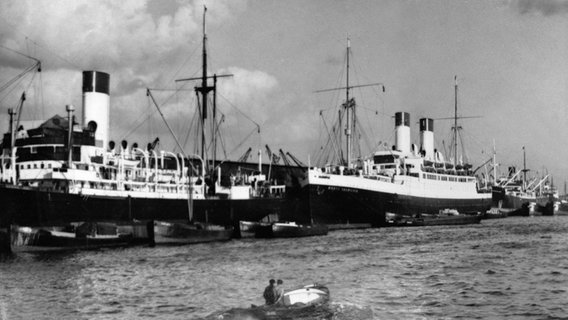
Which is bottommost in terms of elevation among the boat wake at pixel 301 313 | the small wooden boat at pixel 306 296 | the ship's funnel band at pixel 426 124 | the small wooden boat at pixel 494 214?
the boat wake at pixel 301 313

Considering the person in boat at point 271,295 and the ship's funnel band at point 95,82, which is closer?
the person in boat at point 271,295

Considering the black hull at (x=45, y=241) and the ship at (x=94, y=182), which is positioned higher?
the ship at (x=94, y=182)

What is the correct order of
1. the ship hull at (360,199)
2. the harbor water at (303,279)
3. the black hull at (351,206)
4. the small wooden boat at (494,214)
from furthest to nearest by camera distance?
→ the small wooden boat at (494,214) → the ship hull at (360,199) → the black hull at (351,206) → the harbor water at (303,279)

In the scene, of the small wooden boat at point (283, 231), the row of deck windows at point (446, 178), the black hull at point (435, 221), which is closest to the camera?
the small wooden boat at point (283, 231)

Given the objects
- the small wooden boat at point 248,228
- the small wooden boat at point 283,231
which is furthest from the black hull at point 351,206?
the small wooden boat at point 248,228

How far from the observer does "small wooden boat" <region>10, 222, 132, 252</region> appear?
4369cm

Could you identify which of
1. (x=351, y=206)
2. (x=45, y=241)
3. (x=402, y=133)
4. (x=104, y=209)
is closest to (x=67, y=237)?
(x=45, y=241)

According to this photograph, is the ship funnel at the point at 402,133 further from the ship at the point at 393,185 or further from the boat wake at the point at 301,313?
the boat wake at the point at 301,313

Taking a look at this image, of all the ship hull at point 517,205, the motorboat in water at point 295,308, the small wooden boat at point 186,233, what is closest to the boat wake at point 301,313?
the motorboat in water at point 295,308

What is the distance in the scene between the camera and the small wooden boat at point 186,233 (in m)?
49.7

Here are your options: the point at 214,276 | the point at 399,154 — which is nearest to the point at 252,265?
the point at 214,276

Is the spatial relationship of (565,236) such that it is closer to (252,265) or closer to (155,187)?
(252,265)

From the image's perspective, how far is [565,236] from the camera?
5403 centimetres

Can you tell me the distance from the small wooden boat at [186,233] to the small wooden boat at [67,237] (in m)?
2.68
